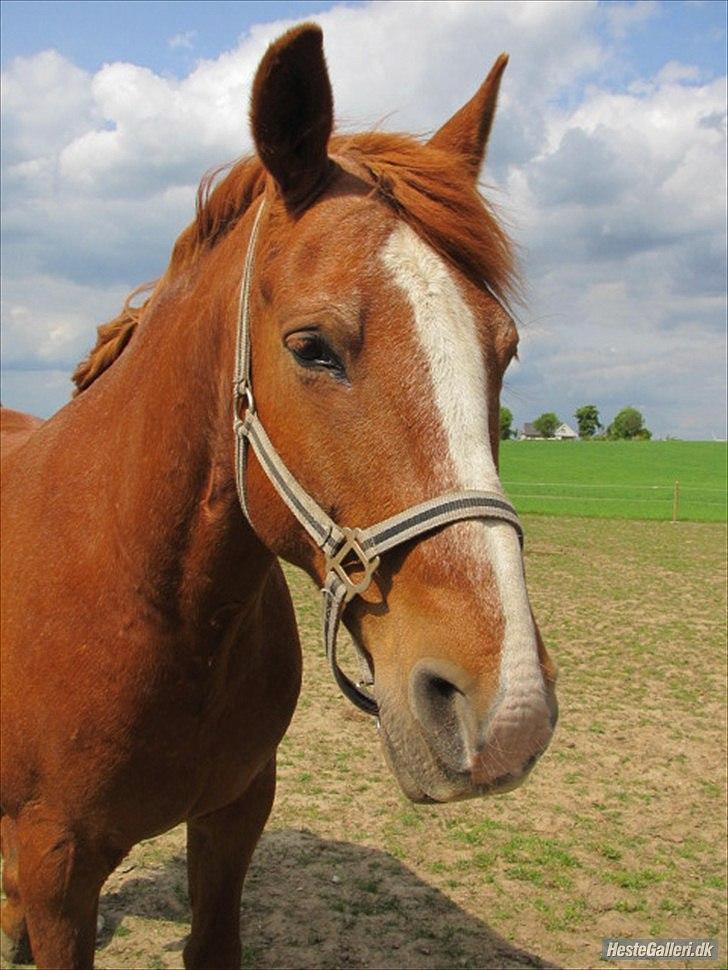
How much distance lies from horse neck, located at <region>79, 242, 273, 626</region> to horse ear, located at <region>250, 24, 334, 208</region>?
32 cm

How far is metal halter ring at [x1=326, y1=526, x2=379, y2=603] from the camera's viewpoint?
65.6 inches

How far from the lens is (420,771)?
1611 mm

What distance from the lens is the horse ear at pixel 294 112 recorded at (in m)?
1.75

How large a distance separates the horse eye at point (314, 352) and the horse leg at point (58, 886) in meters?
1.65

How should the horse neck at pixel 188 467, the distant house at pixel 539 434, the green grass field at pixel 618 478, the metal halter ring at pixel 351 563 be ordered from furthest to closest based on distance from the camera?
the distant house at pixel 539 434, the green grass field at pixel 618 478, the horse neck at pixel 188 467, the metal halter ring at pixel 351 563

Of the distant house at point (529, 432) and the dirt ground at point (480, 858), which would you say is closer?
the dirt ground at point (480, 858)

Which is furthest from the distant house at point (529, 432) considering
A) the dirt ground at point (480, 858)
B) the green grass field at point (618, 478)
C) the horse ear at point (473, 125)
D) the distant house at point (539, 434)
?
the horse ear at point (473, 125)

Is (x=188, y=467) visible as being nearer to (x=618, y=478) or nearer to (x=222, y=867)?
(x=222, y=867)

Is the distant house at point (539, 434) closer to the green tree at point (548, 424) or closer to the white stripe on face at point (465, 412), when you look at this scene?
the green tree at point (548, 424)

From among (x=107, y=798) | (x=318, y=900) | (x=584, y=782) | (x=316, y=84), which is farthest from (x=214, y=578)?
(x=584, y=782)

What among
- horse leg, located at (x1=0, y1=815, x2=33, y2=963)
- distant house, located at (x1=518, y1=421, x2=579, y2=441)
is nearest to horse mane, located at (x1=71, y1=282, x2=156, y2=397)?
horse leg, located at (x1=0, y1=815, x2=33, y2=963)

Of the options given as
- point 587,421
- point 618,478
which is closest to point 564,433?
point 587,421

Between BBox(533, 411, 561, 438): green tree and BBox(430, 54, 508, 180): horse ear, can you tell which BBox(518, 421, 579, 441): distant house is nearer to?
BBox(533, 411, 561, 438): green tree

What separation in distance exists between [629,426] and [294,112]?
105 m
